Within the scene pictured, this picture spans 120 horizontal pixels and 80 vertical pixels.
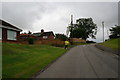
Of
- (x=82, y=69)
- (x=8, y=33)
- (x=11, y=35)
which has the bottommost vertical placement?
(x=82, y=69)

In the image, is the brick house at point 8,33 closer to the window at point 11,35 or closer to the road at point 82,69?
the window at point 11,35

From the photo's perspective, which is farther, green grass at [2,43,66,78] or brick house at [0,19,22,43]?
brick house at [0,19,22,43]

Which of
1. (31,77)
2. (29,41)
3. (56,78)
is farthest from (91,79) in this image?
(29,41)

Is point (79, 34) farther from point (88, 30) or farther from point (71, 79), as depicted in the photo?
point (71, 79)

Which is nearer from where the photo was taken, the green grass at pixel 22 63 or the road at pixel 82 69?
the road at pixel 82 69

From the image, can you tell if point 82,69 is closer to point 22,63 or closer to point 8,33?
point 22,63

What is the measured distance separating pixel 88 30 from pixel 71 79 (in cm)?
8942

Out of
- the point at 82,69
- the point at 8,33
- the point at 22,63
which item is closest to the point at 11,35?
the point at 8,33

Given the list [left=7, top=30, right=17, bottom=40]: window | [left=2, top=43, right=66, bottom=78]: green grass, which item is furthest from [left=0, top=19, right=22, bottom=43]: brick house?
[left=2, top=43, right=66, bottom=78]: green grass

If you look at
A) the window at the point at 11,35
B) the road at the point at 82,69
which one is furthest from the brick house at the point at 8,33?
the road at the point at 82,69

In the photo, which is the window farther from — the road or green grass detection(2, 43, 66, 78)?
the road

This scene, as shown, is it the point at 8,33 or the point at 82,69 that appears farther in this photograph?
the point at 8,33

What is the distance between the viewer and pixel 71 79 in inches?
266

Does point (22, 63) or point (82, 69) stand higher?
point (22, 63)
